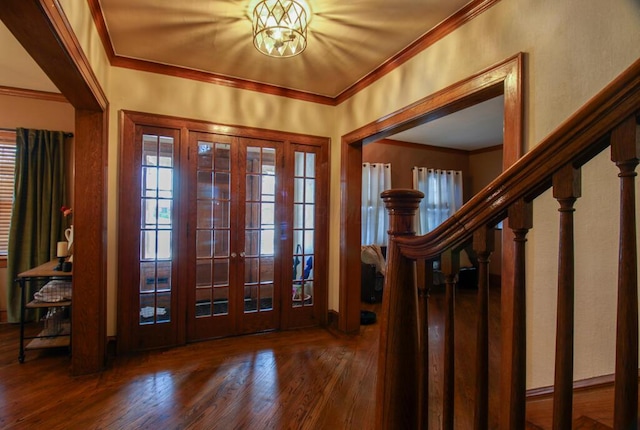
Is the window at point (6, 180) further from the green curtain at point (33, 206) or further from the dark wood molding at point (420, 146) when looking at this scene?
the dark wood molding at point (420, 146)

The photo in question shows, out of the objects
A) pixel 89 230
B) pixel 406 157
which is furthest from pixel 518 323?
pixel 406 157

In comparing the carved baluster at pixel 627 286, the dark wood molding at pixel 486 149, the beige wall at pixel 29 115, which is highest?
the dark wood molding at pixel 486 149

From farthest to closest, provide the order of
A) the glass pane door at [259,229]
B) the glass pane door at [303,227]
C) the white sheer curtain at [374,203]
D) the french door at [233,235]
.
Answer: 1. the white sheer curtain at [374,203]
2. the glass pane door at [303,227]
3. the glass pane door at [259,229]
4. the french door at [233,235]

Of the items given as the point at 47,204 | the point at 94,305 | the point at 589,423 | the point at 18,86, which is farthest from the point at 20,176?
the point at 589,423

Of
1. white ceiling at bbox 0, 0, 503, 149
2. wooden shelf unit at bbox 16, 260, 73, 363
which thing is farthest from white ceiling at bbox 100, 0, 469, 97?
wooden shelf unit at bbox 16, 260, 73, 363

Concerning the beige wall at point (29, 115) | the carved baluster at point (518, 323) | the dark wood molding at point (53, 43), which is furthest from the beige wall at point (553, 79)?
the beige wall at point (29, 115)

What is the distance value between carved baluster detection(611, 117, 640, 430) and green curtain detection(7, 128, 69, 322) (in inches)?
177

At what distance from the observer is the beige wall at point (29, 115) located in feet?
11.0

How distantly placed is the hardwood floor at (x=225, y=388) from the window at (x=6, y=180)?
3.57 feet

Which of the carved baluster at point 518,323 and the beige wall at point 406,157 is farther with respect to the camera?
the beige wall at point 406,157

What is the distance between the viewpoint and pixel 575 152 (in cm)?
62

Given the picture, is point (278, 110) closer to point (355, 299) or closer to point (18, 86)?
point (355, 299)

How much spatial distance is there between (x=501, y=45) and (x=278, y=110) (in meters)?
2.18

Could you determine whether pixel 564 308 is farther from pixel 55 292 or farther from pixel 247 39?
pixel 55 292
